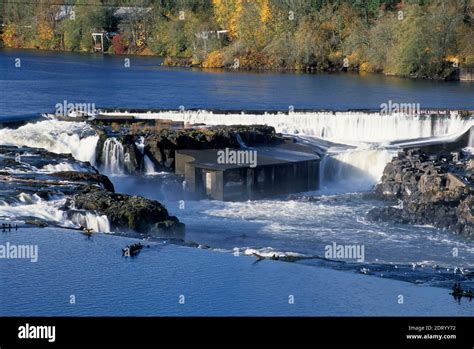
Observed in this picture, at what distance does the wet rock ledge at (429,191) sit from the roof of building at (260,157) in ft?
10.2

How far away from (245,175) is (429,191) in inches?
231

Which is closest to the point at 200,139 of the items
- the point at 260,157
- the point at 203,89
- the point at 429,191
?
the point at 260,157

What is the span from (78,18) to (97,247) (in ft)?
239

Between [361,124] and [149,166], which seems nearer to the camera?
[149,166]

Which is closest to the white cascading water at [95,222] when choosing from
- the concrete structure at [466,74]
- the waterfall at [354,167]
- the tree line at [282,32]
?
the waterfall at [354,167]

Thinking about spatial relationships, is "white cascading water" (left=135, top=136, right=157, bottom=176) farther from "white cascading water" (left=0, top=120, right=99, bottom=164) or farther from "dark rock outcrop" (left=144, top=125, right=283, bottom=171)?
"white cascading water" (left=0, top=120, right=99, bottom=164)

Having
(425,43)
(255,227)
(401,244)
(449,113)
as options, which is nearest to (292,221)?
(255,227)

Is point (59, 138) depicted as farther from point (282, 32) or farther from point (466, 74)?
point (282, 32)

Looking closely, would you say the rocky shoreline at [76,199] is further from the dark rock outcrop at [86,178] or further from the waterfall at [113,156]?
the waterfall at [113,156]

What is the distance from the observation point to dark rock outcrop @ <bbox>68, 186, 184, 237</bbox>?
26.9 m

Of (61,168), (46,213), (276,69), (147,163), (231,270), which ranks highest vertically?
(276,69)

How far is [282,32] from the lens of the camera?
76.4 metres

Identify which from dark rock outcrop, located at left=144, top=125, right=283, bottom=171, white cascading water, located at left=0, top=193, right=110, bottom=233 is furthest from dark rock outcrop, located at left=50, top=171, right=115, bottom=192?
dark rock outcrop, located at left=144, top=125, right=283, bottom=171

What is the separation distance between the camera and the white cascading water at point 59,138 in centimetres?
3597
